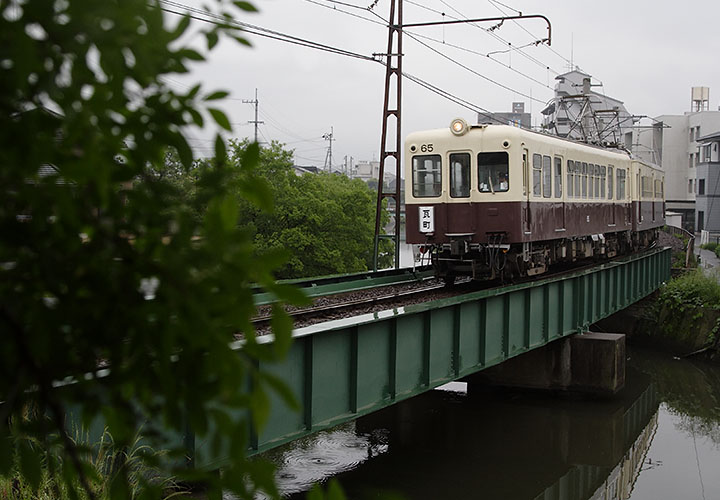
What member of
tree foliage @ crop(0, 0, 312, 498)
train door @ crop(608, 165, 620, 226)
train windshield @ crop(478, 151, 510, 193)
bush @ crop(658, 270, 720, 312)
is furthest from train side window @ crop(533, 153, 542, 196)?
tree foliage @ crop(0, 0, 312, 498)

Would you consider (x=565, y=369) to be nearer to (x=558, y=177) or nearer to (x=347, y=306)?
(x=558, y=177)

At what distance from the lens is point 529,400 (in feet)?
72.1

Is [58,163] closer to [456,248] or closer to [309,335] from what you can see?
[309,335]

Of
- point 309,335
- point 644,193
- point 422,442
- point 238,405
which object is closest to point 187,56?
point 238,405

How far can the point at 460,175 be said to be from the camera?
18.1 meters

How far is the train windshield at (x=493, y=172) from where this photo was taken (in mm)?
17562

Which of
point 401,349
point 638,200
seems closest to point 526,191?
point 401,349

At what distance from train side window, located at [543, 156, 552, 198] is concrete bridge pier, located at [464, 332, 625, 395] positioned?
16.8ft

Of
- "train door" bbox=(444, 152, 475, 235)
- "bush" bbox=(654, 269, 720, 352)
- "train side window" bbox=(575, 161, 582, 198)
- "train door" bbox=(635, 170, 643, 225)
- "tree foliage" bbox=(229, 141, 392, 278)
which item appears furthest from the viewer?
"tree foliage" bbox=(229, 141, 392, 278)

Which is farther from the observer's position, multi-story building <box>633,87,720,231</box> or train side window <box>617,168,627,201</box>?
multi-story building <box>633,87,720,231</box>

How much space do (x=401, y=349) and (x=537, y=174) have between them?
7443 mm

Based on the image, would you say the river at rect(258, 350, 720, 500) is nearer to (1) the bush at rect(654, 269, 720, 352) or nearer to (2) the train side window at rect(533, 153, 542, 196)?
(2) the train side window at rect(533, 153, 542, 196)

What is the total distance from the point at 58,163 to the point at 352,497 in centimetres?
1365

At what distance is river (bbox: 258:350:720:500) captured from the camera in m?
15.7
